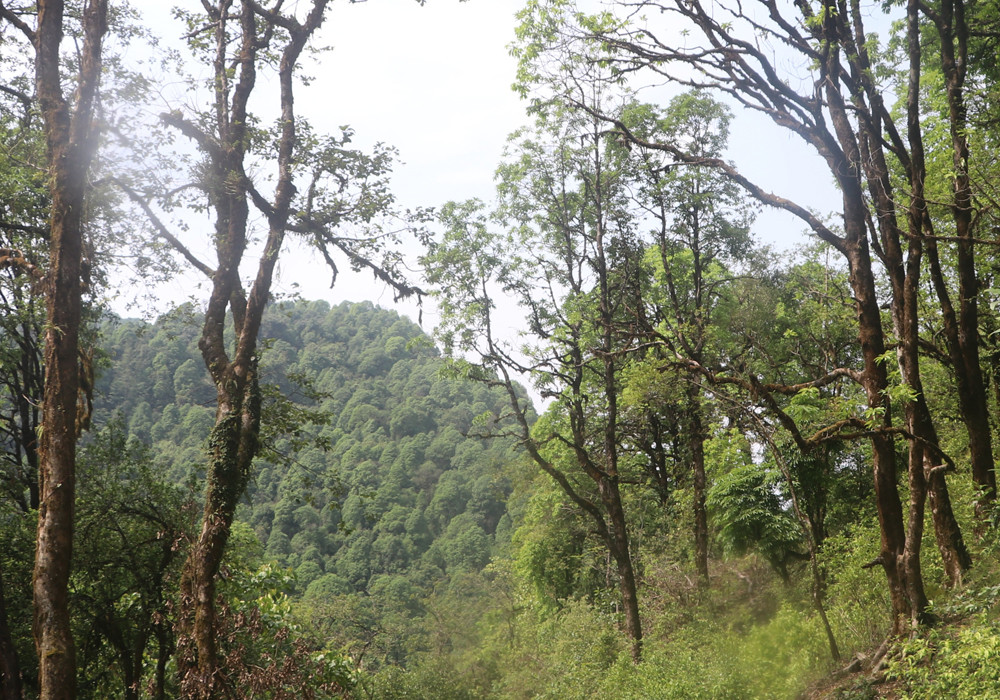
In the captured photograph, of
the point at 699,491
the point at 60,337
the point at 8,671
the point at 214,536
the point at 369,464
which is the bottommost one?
the point at 8,671

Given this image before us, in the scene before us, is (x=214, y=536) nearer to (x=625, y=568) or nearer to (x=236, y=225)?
(x=236, y=225)

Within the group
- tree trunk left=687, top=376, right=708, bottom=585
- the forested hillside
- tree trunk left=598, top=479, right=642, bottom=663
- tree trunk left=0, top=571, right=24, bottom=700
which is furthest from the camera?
the forested hillside

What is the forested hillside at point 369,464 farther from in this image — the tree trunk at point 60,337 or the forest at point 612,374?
the tree trunk at point 60,337

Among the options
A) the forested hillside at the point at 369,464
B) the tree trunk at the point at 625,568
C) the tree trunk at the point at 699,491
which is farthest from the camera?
the forested hillside at the point at 369,464

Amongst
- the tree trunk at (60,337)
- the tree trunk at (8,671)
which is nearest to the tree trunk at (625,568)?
the tree trunk at (8,671)

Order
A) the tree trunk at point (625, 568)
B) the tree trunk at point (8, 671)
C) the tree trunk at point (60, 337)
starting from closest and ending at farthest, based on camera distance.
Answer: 1. the tree trunk at point (60, 337)
2. the tree trunk at point (8, 671)
3. the tree trunk at point (625, 568)

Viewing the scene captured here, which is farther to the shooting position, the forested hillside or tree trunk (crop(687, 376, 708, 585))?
the forested hillside

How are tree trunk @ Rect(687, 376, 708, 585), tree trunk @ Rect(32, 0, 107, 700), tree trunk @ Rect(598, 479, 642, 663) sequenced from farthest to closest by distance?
tree trunk @ Rect(687, 376, 708, 585), tree trunk @ Rect(598, 479, 642, 663), tree trunk @ Rect(32, 0, 107, 700)

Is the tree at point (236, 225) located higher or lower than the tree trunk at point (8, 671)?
higher

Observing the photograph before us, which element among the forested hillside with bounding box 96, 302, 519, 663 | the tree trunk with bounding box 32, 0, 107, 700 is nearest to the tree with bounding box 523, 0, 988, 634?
Answer: the tree trunk with bounding box 32, 0, 107, 700

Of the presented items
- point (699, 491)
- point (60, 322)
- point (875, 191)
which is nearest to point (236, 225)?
point (60, 322)

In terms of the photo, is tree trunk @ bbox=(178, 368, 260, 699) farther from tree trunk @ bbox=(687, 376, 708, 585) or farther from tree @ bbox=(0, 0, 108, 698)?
tree trunk @ bbox=(687, 376, 708, 585)

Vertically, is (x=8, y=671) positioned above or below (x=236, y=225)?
below

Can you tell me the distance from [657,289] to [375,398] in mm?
77115
